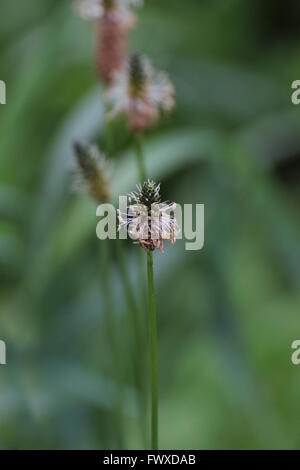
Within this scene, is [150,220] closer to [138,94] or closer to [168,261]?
[138,94]

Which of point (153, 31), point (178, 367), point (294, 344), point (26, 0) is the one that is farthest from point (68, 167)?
point (26, 0)

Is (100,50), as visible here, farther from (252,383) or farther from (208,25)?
(208,25)

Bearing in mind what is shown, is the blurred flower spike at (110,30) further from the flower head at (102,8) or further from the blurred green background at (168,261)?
the blurred green background at (168,261)
